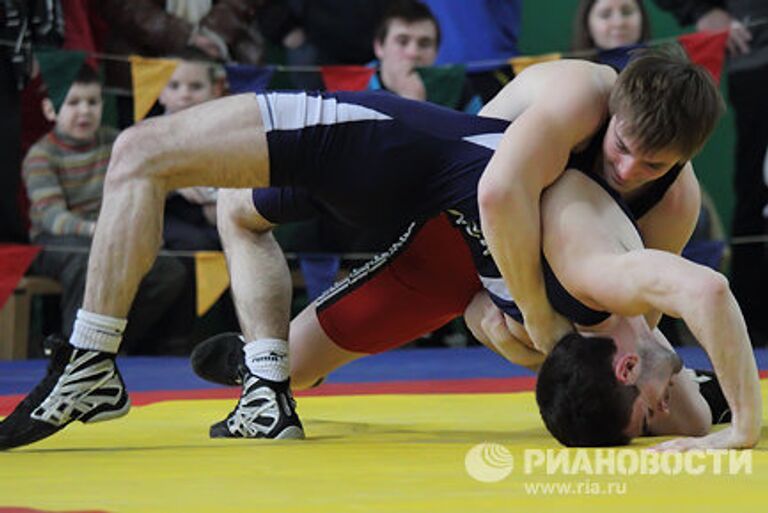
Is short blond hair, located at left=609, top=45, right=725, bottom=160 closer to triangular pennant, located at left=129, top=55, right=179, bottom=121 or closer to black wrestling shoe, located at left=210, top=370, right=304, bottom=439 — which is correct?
black wrestling shoe, located at left=210, top=370, right=304, bottom=439

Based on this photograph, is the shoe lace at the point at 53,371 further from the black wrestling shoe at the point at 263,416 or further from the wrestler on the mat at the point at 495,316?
the wrestler on the mat at the point at 495,316

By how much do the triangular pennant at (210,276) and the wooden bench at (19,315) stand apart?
1.83 feet

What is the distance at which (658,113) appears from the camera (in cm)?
291

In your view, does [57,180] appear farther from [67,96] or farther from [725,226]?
[725,226]

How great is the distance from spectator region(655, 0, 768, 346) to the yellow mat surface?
297 centimetres

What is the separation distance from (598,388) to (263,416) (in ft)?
2.56

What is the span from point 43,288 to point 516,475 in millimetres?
3846

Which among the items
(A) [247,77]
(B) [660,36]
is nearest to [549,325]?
(A) [247,77]

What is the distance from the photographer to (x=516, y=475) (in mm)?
2523

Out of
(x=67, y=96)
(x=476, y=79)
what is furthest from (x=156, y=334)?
(x=476, y=79)

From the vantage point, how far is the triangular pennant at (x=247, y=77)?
6.22m

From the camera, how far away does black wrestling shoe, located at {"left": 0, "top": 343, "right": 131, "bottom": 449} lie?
2988 mm

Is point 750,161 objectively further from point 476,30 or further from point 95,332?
point 95,332

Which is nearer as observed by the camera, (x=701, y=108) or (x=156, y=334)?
(x=701, y=108)
